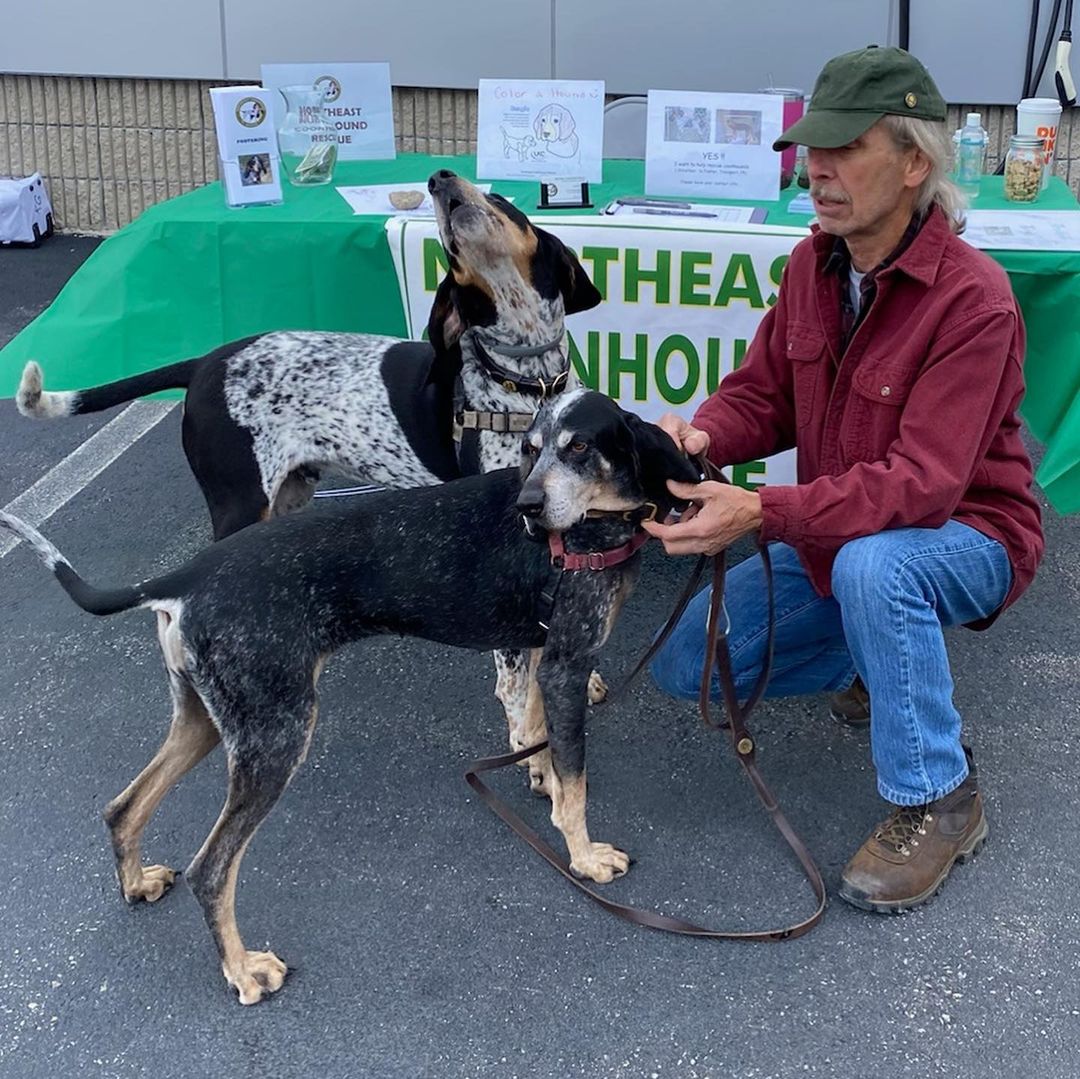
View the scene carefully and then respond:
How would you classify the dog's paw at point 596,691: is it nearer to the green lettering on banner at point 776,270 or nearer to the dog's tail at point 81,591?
the green lettering on banner at point 776,270

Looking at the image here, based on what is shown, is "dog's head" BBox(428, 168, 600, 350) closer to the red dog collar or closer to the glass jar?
the red dog collar

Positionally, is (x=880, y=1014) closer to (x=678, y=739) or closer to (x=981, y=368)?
(x=678, y=739)

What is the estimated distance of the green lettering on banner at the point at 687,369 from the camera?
362 cm

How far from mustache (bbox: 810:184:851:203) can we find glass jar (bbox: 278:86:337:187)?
238 centimetres

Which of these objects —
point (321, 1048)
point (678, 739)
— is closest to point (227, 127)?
point (678, 739)

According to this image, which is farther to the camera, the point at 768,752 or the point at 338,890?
the point at 768,752

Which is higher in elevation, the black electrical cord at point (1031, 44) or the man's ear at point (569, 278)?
the black electrical cord at point (1031, 44)

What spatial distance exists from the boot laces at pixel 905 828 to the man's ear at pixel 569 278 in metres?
1.40

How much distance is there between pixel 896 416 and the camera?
2492 millimetres

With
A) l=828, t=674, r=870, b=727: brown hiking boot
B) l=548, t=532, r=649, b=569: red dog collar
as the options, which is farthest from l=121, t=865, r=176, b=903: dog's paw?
l=828, t=674, r=870, b=727: brown hiking boot

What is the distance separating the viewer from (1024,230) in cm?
349

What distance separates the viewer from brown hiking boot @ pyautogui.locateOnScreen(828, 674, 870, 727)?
3211 millimetres

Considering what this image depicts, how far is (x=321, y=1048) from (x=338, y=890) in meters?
0.44

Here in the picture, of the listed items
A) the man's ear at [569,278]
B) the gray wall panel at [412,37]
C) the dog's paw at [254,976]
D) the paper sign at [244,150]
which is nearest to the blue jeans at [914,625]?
the man's ear at [569,278]
